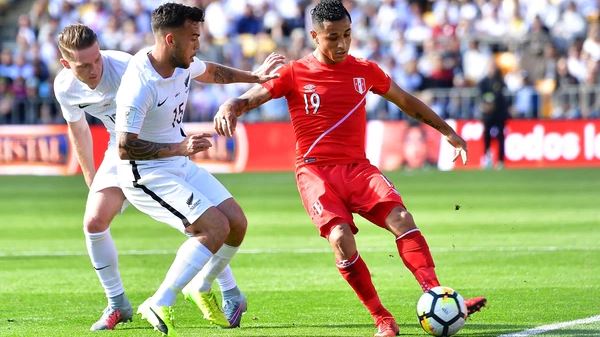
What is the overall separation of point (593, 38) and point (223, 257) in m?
23.9

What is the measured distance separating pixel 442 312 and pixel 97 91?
319cm

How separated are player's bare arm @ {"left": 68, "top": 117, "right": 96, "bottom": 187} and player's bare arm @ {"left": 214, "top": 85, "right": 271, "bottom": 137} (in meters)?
1.48

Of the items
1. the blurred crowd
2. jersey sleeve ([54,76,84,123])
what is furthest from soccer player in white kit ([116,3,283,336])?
the blurred crowd

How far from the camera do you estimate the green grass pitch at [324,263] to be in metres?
9.53

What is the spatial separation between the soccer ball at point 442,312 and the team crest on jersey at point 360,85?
167cm

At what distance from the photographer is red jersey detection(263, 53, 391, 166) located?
9.11 meters

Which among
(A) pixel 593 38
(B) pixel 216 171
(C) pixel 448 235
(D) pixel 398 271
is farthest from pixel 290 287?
(A) pixel 593 38

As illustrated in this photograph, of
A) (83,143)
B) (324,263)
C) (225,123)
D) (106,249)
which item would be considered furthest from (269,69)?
(324,263)

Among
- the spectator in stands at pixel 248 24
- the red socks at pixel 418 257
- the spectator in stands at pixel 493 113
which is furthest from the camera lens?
the spectator in stands at pixel 248 24

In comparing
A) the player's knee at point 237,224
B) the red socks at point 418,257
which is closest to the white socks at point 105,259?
the player's knee at point 237,224

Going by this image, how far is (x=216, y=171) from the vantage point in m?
28.6

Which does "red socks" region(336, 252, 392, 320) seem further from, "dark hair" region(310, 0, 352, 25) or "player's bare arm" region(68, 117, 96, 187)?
"player's bare arm" region(68, 117, 96, 187)

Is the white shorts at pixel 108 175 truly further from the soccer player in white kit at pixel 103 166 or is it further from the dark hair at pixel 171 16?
the dark hair at pixel 171 16

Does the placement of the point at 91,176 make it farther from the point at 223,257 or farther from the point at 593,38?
the point at 593,38
